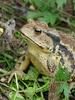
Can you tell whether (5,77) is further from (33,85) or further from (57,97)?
(57,97)

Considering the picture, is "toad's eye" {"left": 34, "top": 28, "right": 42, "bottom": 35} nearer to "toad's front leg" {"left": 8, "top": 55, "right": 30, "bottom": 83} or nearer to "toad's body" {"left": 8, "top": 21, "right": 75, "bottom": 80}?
"toad's body" {"left": 8, "top": 21, "right": 75, "bottom": 80}

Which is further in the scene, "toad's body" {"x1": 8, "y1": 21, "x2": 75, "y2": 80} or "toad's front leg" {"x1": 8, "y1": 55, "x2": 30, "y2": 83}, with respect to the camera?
"toad's front leg" {"x1": 8, "y1": 55, "x2": 30, "y2": 83}

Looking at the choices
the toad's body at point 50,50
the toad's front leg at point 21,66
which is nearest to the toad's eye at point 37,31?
the toad's body at point 50,50

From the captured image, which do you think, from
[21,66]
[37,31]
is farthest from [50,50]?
[21,66]

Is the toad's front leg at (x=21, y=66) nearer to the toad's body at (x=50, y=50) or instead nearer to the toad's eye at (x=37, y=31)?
the toad's body at (x=50, y=50)

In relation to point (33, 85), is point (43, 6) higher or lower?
higher

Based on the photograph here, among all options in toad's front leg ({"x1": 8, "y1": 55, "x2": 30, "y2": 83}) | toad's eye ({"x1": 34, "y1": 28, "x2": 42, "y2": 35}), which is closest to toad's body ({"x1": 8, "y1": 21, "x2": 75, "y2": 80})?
toad's eye ({"x1": 34, "y1": 28, "x2": 42, "y2": 35})

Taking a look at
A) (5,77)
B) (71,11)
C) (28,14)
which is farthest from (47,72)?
(71,11)

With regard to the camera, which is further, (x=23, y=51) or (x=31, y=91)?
(x=23, y=51)

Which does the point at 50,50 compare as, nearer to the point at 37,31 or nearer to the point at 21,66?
the point at 37,31
